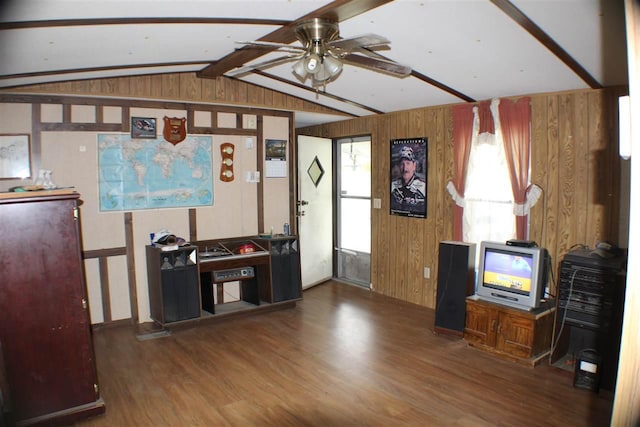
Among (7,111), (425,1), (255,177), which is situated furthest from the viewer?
(255,177)

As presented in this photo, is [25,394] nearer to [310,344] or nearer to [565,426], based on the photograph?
[310,344]

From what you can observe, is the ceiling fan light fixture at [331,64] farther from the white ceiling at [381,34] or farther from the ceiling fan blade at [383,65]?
the white ceiling at [381,34]

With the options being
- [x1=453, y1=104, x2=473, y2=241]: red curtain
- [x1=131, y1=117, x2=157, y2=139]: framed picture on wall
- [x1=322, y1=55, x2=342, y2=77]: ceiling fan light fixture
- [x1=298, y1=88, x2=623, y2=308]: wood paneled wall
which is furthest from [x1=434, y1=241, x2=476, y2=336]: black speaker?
[x1=131, y1=117, x2=157, y2=139]: framed picture on wall

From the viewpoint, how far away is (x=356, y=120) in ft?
20.8

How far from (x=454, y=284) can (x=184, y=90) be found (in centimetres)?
369

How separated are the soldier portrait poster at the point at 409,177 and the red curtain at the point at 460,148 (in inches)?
19.3

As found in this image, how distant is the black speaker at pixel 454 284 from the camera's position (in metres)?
4.41

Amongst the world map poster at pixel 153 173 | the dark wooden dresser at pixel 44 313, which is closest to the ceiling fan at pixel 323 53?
the dark wooden dresser at pixel 44 313

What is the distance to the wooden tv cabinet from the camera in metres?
3.79

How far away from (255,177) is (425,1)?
347cm

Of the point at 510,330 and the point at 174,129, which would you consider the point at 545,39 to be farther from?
the point at 174,129

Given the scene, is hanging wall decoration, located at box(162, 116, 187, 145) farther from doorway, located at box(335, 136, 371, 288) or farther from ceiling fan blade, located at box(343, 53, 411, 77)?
ceiling fan blade, located at box(343, 53, 411, 77)

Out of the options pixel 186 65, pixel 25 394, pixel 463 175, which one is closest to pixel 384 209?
pixel 463 175

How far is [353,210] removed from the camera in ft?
21.9
